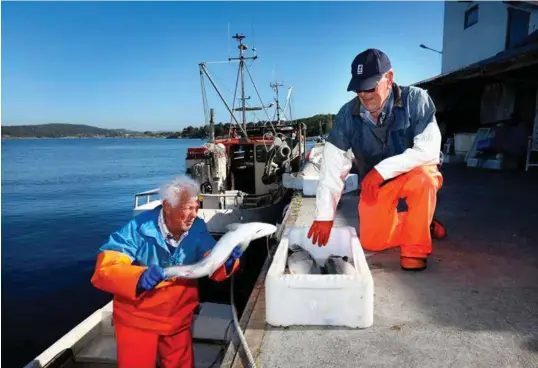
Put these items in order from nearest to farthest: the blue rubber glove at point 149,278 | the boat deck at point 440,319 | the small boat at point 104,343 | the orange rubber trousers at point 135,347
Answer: the boat deck at point 440,319 → the blue rubber glove at point 149,278 → the orange rubber trousers at point 135,347 → the small boat at point 104,343

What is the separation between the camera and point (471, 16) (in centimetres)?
1500

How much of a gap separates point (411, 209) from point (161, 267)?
1.88m

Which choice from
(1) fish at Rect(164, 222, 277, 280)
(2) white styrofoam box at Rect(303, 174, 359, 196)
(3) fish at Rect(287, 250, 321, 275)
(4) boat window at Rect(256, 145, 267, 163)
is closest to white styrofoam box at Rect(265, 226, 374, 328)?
(3) fish at Rect(287, 250, 321, 275)

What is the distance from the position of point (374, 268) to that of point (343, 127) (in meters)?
1.18

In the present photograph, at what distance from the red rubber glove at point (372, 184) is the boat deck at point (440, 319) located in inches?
24.8

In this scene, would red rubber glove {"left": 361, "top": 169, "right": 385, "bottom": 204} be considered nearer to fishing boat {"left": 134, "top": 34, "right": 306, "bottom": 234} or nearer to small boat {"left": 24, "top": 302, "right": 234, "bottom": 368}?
small boat {"left": 24, "top": 302, "right": 234, "bottom": 368}

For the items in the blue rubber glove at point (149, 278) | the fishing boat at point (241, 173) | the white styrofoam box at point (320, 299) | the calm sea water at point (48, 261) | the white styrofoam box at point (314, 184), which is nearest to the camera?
the white styrofoam box at point (320, 299)

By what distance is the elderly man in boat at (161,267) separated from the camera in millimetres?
2500

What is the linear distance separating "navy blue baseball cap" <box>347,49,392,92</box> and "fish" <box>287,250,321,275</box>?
1.22 m

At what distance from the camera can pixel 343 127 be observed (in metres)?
3.02

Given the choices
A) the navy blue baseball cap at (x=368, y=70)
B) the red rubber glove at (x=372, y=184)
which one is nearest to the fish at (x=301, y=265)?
the red rubber glove at (x=372, y=184)

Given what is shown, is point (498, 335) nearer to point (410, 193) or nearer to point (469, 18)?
point (410, 193)

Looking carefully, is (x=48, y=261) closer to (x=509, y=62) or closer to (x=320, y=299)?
(x=320, y=299)

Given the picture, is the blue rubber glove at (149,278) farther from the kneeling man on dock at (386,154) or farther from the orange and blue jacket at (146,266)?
the kneeling man on dock at (386,154)
